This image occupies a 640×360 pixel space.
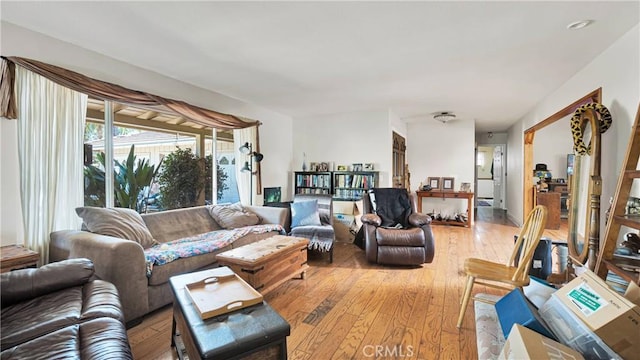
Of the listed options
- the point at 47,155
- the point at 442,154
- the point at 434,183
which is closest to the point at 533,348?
the point at 47,155

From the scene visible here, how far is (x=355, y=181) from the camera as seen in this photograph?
5.08 metres

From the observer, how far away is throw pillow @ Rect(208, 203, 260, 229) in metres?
3.62

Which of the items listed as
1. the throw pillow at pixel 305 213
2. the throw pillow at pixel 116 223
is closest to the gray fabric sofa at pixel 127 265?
the throw pillow at pixel 116 223

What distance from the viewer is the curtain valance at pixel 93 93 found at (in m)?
2.12

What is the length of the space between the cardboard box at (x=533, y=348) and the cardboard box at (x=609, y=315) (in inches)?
7.0

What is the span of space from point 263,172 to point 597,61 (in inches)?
175

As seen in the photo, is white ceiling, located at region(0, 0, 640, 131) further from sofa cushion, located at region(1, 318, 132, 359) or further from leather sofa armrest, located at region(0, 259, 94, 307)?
sofa cushion, located at region(1, 318, 132, 359)

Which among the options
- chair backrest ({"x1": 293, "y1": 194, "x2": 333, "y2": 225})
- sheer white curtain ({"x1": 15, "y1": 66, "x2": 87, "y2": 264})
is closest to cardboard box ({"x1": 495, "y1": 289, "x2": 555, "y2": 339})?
chair backrest ({"x1": 293, "y1": 194, "x2": 333, "y2": 225})

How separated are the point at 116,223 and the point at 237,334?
2.03 metres

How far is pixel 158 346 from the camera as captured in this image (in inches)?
73.2

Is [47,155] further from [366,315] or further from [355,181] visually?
[355,181]

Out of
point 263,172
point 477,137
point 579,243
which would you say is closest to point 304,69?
point 263,172

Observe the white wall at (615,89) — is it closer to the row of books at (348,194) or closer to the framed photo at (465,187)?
the framed photo at (465,187)

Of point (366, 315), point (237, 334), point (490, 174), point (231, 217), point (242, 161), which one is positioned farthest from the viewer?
point (490, 174)
